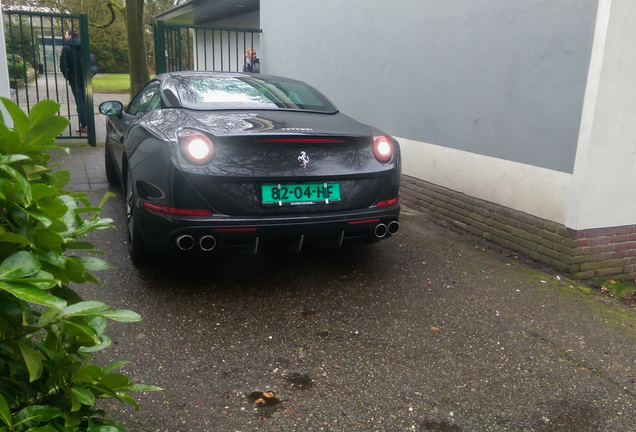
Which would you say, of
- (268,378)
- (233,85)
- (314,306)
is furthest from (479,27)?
(268,378)

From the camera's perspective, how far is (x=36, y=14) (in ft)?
29.2

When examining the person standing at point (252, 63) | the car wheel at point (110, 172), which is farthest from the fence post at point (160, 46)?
the car wheel at point (110, 172)

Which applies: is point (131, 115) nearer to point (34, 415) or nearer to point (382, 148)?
point (382, 148)

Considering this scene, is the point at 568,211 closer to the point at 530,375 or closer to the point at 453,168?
A: the point at 453,168

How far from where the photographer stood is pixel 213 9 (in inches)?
697

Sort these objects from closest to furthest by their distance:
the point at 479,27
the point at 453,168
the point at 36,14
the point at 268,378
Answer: the point at 268,378 → the point at 479,27 → the point at 453,168 → the point at 36,14

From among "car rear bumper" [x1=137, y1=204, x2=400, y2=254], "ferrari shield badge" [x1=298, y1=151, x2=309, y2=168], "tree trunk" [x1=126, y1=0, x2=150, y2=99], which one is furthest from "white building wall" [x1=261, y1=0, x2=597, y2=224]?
"tree trunk" [x1=126, y1=0, x2=150, y2=99]

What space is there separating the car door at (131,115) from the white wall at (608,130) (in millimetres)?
3392

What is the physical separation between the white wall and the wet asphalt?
69cm

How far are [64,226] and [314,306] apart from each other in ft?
7.57

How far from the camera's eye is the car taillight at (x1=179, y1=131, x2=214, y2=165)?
3537 millimetres

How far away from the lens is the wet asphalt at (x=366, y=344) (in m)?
2.71

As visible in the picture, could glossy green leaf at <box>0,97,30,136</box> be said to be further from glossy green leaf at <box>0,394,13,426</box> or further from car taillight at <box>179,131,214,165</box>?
car taillight at <box>179,131,214,165</box>

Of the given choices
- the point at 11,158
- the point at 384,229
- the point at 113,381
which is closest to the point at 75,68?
the point at 384,229
